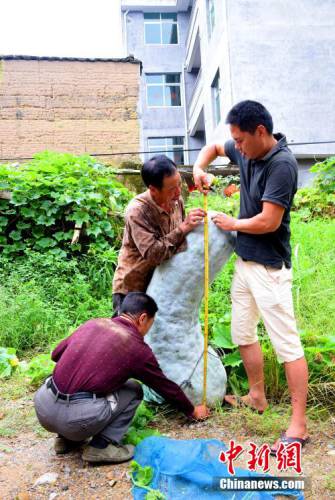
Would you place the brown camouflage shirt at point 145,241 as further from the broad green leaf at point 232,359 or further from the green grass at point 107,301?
the green grass at point 107,301

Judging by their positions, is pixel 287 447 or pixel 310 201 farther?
pixel 310 201

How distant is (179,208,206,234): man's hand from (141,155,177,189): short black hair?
31 centimetres

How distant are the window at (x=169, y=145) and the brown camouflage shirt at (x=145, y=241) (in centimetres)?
1905

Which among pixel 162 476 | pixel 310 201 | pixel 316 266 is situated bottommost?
pixel 162 476

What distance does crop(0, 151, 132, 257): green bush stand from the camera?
6352 mm

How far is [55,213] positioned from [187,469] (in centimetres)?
480

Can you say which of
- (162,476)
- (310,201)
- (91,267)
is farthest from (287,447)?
(310,201)

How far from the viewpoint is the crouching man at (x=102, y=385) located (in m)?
2.54

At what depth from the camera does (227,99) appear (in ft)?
41.7

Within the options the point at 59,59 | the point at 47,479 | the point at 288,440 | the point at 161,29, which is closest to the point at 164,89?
the point at 161,29

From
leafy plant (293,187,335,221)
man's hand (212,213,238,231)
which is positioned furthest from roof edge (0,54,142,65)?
man's hand (212,213,238,231)

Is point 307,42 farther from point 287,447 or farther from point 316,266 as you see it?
point 287,447

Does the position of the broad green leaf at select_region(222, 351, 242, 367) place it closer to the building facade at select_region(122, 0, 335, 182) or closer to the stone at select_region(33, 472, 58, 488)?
the stone at select_region(33, 472, 58, 488)

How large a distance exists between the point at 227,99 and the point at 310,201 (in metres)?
5.63
